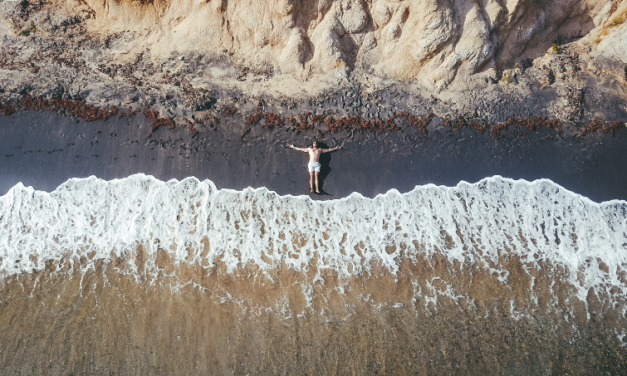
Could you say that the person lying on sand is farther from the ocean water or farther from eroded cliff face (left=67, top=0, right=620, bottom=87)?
eroded cliff face (left=67, top=0, right=620, bottom=87)

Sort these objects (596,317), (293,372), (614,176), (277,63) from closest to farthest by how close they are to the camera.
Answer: (293,372)
(596,317)
(614,176)
(277,63)

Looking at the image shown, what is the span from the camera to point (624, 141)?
23.5 feet

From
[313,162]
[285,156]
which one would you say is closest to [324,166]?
[313,162]

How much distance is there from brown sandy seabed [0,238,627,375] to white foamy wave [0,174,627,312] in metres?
0.20

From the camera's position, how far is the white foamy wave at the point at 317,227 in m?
6.66

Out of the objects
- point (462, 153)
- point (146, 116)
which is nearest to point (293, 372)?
point (462, 153)

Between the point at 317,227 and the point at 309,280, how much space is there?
1.04m

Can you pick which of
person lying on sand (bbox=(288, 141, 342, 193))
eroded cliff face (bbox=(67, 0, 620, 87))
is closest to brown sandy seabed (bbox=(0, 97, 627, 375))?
person lying on sand (bbox=(288, 141, 342, 193))

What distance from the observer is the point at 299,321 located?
20.7 ft

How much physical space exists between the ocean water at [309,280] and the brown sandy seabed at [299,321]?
2cm

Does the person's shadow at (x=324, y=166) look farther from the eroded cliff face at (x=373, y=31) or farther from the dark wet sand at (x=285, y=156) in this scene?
the eroded cliff face at (x=373, y=31)

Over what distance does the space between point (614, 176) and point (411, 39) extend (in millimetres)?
5057

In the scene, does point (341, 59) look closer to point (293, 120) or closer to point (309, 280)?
point (293, 120)

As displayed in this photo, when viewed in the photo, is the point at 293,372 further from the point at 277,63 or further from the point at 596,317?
the point at 277,63
